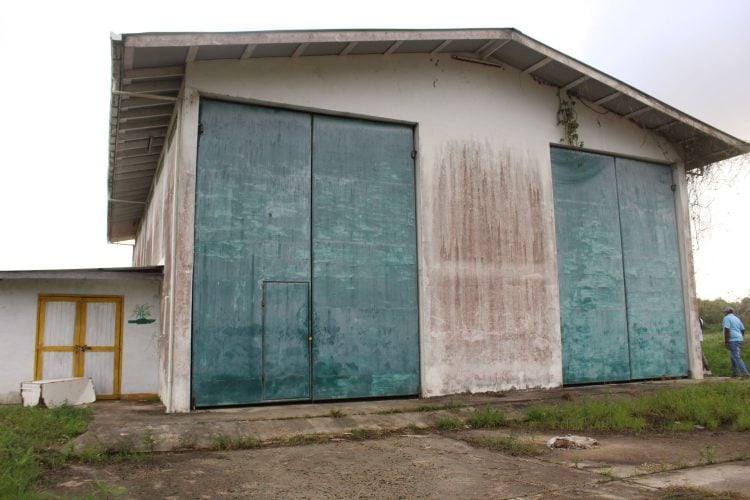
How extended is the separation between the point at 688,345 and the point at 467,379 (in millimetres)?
5827

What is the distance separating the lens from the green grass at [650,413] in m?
8.09

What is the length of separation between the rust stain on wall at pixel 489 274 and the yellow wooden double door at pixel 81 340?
5955mm

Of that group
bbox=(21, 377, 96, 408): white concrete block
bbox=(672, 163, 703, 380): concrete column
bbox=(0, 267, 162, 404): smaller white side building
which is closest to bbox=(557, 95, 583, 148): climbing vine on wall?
bbox=(672, 163, 703, 380): concrete column

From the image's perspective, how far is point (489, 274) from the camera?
35.9 feet

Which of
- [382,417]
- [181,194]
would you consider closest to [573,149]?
[382,417]

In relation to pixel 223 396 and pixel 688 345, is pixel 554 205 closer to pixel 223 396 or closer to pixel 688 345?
pixel 688 345

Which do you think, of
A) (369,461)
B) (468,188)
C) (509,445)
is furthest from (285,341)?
(468,188)

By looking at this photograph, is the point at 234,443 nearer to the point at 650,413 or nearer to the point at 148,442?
the point at 148,442

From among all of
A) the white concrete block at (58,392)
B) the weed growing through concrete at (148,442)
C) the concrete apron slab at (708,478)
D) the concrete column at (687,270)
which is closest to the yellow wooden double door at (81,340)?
the white concrete block at (58,392)

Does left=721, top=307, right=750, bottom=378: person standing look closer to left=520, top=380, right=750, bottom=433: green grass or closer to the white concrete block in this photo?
left=520, top=380, right=750, bottom=433: green grass

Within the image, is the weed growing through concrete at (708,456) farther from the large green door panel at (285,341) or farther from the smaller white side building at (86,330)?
the smaller white side building at (86,330)

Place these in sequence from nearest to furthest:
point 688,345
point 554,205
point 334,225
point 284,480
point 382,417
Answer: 1. point 284,480
2. point 382,417
3. point 334,225
4. point 554,205
5. point 688,345

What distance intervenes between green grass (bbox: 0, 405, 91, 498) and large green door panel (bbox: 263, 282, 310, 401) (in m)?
2.61

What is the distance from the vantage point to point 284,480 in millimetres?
5555
